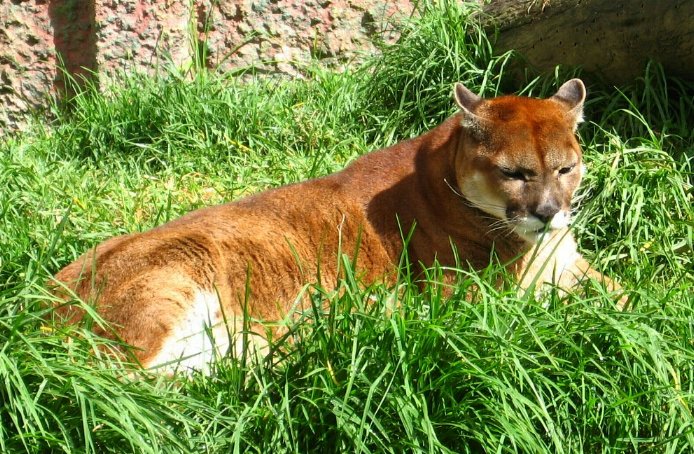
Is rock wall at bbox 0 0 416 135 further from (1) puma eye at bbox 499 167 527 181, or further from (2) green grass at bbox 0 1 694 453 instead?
(1) puma eye at bbox 499 167 527 181

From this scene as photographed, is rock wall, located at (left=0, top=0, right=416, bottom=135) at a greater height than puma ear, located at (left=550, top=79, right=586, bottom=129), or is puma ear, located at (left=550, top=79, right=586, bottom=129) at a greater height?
puma ear, located at (left=550, top=79, right=586, bottom=129)

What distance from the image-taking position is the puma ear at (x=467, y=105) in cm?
543

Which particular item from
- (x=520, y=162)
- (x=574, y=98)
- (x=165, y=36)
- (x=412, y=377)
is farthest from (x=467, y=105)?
(x=165, y=36)

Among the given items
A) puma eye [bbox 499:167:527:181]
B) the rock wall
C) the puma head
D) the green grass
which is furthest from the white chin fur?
the rock wall

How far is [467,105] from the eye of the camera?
5.51 metres

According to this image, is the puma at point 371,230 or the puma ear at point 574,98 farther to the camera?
the puma ear at point 574,98

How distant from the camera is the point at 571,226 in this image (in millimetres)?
5473

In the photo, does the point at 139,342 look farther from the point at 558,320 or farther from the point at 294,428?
the point at 558,320

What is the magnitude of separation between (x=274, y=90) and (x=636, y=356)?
4.47m

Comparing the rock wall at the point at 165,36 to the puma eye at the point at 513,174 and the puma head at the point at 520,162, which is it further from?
the puma eye at the point at 513,174

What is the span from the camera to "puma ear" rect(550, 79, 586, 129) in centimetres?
559

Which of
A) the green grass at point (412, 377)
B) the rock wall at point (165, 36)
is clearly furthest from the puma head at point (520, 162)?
the rock wall at point (165, 36)

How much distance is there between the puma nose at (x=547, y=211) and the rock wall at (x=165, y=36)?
318 centimetres

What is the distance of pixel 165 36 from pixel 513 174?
12.2ft
